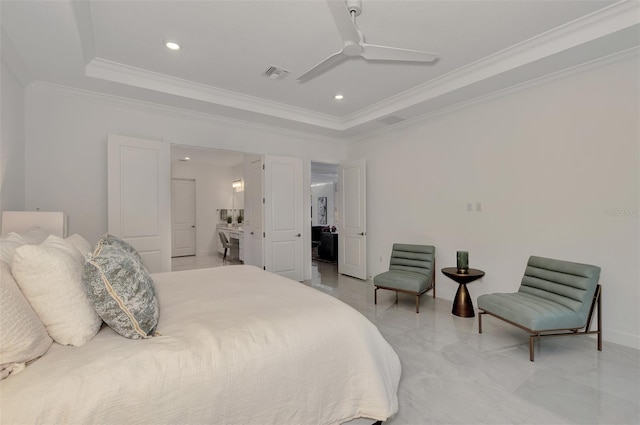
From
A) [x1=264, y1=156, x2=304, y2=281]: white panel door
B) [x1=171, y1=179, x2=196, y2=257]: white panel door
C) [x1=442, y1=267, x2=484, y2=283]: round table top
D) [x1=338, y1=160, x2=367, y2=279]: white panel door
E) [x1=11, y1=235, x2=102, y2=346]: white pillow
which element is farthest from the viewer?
[x1=171, y1=179, x2=196, y2=257]: white panel door

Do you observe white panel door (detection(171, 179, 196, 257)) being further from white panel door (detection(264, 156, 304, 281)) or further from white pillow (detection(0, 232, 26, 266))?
white pillow (detection(0, 232, 26, 266))

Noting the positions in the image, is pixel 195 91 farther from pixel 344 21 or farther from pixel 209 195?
pixel 209 195

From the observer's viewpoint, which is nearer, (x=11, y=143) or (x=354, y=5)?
(x=354, y=5)

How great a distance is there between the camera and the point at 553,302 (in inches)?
112

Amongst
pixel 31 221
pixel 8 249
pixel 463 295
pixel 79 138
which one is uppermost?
pixel 79 138

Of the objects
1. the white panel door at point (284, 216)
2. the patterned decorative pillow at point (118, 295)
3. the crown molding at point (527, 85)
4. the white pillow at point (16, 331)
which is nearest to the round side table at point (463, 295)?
the crown molding at point (527, 85)

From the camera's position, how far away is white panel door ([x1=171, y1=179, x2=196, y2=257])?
8.50 m

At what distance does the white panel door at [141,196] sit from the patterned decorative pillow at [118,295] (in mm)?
2465

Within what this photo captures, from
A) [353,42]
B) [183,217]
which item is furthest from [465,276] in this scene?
[183,217]

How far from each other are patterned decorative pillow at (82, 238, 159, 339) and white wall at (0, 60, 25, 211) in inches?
85.9

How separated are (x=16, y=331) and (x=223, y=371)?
0.76 metres

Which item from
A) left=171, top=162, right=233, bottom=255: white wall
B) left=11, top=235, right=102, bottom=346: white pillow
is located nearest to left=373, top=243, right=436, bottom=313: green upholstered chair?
left=11, top=235, right=102, bottom=346: white pillow

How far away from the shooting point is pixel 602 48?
2764 millimetres

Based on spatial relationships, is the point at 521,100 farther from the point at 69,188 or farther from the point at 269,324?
the point at 69,188
